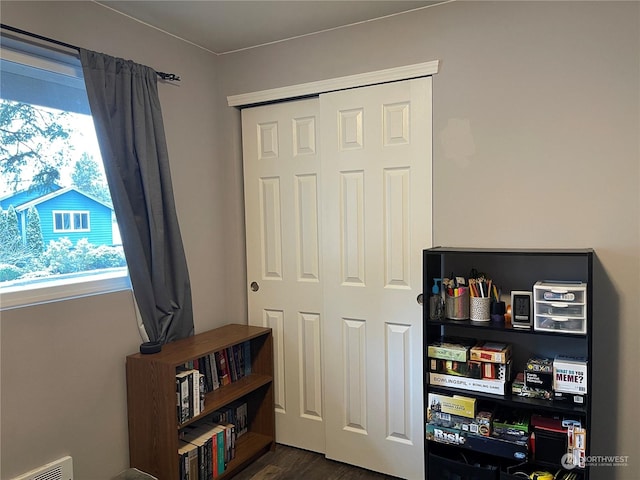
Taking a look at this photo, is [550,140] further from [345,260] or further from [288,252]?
[288,252]

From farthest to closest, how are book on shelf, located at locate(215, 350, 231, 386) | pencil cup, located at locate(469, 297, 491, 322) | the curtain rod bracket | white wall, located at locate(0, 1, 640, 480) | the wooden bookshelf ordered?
book on shelf, located at locate(215, 350, 231, 386), the curtain rod bracket, the wooden bookshelf, pencil cup, located at locate(469, 297, 491, 322), white wall, located at locate(0, 1, 640, 480)

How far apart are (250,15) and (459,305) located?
1758 mm

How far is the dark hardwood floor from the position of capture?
8.32 ft

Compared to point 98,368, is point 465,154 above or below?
above

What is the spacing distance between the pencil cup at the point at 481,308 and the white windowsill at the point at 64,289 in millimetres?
1664

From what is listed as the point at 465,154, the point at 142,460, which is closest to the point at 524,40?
the point at 465,154

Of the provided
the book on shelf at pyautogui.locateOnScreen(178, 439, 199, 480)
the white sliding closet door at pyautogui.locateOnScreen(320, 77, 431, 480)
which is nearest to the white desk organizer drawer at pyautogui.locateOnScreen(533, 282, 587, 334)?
the white sliding closet door at pyautogui.locateOnScreen(320, 77, 431, 480)

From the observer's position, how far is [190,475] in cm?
225

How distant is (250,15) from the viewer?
2.37 m

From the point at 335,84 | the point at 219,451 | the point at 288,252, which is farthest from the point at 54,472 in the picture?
the point at 335,84

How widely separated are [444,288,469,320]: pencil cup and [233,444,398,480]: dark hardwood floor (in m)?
1.04

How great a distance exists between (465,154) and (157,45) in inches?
67.9

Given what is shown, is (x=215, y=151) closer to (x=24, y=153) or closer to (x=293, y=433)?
(x=24, y=153)

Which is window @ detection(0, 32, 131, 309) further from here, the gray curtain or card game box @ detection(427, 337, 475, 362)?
card game box @ detection(427, 337, 475, 362)
